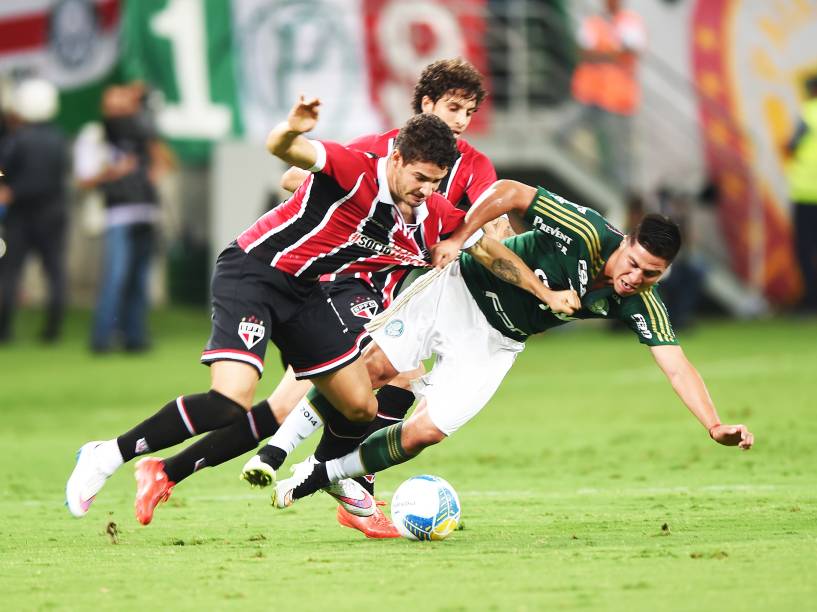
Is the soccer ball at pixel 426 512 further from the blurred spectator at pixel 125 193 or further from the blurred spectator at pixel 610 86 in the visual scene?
the blurred spectator at pixel 610 86

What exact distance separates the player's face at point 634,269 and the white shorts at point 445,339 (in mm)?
723

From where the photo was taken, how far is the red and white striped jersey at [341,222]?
6504mm

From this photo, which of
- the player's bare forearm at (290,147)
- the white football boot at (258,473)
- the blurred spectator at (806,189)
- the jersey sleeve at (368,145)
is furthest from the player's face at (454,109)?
the blurred spectator at (806,189)

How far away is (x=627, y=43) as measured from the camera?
20.3 m

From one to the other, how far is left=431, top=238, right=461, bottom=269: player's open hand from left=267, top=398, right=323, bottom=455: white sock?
3.52 ft

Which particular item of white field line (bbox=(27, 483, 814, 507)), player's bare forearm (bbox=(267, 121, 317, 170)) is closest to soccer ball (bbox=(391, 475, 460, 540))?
white field line (bbox=(27, 483, 814, 507))

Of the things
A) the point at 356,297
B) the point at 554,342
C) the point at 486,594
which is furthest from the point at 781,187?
the point at 486,594

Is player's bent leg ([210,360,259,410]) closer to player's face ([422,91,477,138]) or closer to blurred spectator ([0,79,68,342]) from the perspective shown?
player's face ([422,91,477,138])

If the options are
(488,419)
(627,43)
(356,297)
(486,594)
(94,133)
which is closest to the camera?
(486,594)

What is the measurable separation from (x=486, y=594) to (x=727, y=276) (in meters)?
16.8

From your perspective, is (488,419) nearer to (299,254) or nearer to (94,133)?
(299,254)

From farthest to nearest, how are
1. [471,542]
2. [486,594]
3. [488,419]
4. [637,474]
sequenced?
[488,419], [637,474], [471,542], [486,594]

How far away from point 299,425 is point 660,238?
6.15 feet

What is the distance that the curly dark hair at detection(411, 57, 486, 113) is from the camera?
287 inches
